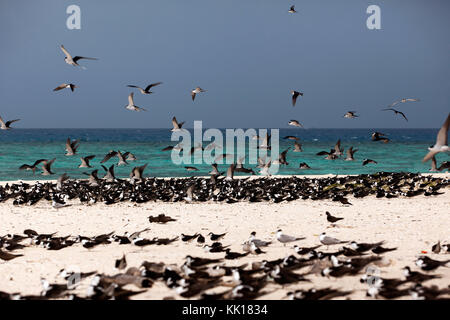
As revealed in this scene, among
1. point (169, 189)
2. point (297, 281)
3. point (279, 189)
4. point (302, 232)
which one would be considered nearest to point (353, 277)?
point (297, 281)

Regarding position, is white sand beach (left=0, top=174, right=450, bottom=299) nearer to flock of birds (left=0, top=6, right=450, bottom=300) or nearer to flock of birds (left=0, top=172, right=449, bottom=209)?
flock of birds (left=0, top=6, right=450, bottom=300)

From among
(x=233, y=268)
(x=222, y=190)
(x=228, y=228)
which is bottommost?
(x=222, y=190)

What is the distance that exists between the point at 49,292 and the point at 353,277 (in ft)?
14.3

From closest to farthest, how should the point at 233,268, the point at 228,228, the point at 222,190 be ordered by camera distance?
the point at 233,268
the point at 228,228
the point at 222,190

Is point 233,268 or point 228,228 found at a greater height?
point 233,268

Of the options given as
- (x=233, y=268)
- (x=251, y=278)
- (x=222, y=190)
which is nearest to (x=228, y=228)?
(x=233, y=268)

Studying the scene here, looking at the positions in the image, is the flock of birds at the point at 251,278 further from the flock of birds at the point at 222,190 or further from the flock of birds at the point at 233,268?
the flock of birds at the point at 222,190

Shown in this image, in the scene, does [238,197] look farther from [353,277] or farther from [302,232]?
[353,277]

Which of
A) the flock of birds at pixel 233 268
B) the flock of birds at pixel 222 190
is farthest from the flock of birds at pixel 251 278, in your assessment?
the flock of birds at pixel 222 190

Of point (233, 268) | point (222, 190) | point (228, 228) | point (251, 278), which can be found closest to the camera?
point (251, 278)

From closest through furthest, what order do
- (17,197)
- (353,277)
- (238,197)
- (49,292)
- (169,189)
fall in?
1. (49,292)
2. (353,277)
3. (238,197)
4. (17,197)
5. (169,189)

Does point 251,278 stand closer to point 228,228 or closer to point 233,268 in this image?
point 233,268

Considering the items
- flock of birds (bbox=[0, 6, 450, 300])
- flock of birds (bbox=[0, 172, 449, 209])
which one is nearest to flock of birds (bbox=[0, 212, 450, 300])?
flock of birds (bbox=[0, 6, 450, 300])
